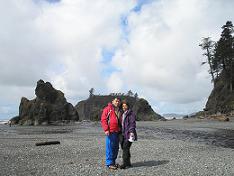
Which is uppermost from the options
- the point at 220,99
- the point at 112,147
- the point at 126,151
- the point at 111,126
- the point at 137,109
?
the point at 137,109

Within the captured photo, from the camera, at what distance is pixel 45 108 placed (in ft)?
394

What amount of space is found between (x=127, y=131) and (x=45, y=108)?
4306 inches

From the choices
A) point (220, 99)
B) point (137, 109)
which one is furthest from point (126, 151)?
point (137, 109)

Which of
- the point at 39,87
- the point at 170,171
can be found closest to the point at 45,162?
the point at 170,171

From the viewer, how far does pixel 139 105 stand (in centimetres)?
14000

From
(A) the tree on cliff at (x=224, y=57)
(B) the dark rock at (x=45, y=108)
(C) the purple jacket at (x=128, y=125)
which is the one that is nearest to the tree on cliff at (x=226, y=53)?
(A) the tree on cliff at (x=224, y=57)

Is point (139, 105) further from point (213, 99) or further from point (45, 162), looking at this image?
point (45, 162)

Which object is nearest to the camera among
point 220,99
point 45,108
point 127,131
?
point 127,131

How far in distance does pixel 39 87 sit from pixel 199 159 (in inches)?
4560

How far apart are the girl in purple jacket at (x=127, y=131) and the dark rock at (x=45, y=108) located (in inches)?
3972

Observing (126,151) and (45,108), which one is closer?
(126,151)

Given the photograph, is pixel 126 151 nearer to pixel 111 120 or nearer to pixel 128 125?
pixel 128 125

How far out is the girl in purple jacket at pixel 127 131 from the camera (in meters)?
13.9

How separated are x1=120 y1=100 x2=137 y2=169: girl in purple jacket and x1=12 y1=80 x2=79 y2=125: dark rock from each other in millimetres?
100888
